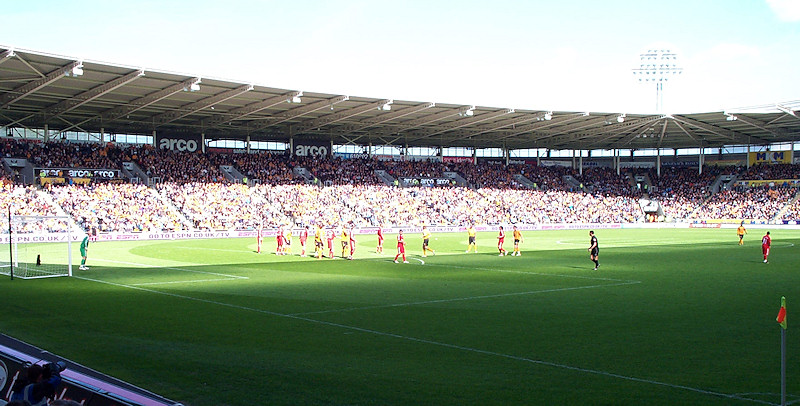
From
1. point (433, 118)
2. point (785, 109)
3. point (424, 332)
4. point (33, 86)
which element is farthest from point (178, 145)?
point (424, 332)

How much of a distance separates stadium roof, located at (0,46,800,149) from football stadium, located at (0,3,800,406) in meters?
0.38

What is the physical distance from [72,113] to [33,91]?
1235 cm

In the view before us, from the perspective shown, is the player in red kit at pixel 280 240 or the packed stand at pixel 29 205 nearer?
the player in red kit at pixel 280 240

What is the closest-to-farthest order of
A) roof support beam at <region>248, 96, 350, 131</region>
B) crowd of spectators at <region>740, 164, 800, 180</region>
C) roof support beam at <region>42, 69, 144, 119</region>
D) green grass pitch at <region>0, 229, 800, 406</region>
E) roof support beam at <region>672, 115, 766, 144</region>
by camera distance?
green grass pitch at <region>0, 229, 800, 406</region> → roof support beam at <region>42, 69, 144, 119</region> → roof support beam at <region>248, 96, 350, 131</region> → roof support beam at <region>672, 115, 766, 144</region> → crowd of spectators at <region>740, 164, 800, 180</region>

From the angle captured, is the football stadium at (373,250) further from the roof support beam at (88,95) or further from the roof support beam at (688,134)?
the roof support beam at (688,134)

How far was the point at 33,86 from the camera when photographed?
43188 millimetres

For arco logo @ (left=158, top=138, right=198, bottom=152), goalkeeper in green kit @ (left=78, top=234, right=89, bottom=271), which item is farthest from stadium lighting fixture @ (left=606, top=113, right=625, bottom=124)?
goalkeeper in green kit @ (left=78, top=234, right=89, bottom=271)

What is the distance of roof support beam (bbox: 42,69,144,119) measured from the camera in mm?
42350

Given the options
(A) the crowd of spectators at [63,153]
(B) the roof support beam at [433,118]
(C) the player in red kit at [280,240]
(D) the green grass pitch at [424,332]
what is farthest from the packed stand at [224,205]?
(D) the green grass pitch at [424,332]

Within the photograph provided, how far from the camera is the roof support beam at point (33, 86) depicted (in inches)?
1551

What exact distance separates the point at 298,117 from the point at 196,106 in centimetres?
1010

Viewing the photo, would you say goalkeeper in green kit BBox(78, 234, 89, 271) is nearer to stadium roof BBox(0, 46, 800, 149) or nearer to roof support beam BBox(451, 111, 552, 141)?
stadium roof BBox(0, 46, 800, 149)

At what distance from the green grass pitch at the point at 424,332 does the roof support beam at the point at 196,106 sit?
23.7 meters

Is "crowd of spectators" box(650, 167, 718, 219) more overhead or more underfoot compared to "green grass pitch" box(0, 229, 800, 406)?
more overhead
